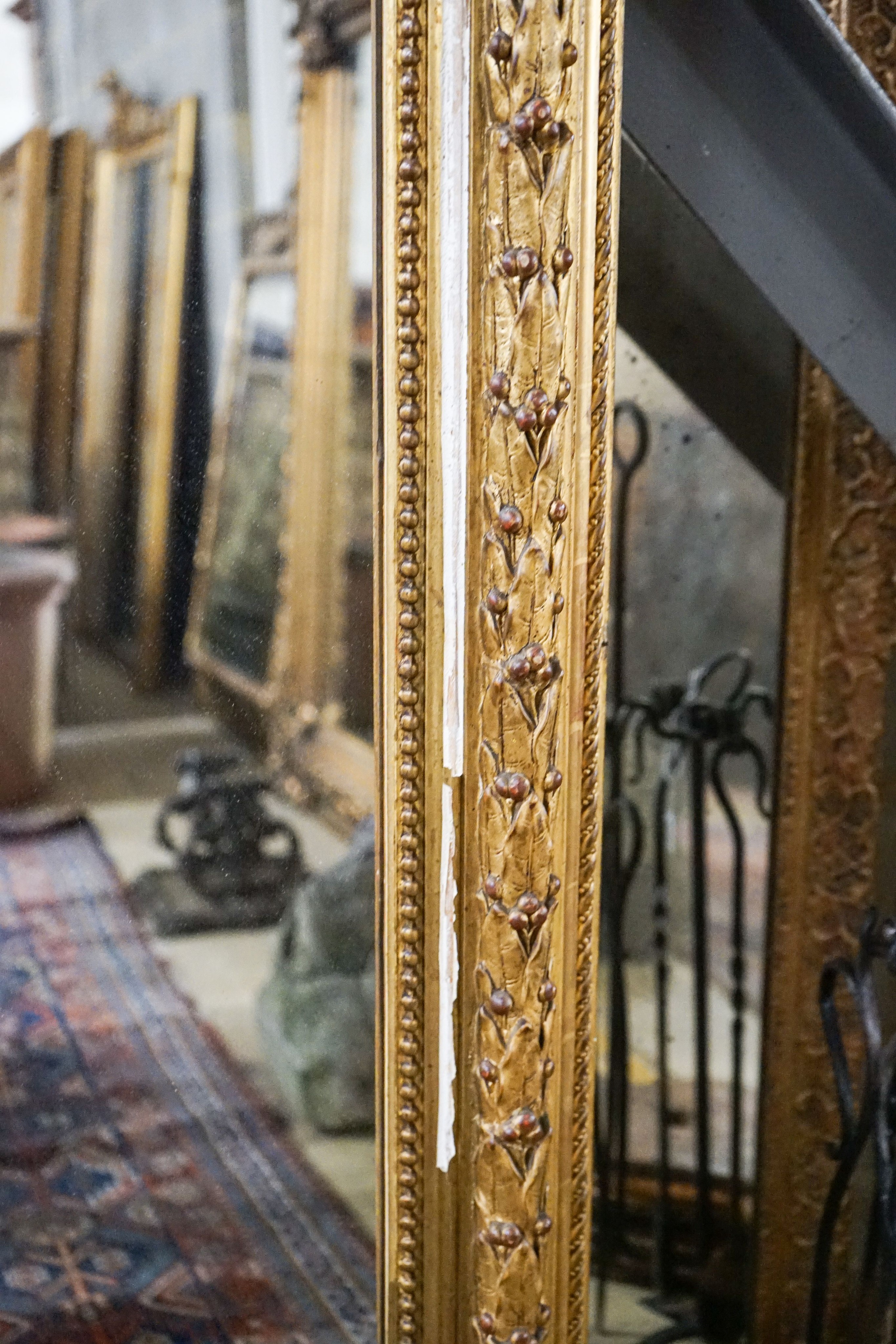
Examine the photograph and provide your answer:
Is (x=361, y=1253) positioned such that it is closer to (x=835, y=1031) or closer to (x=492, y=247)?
(x=835, y=1031)

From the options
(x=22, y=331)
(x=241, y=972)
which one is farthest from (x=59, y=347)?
(x=241, y=972)

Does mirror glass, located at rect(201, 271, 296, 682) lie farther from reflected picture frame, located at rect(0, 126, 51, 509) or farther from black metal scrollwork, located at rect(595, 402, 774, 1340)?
black metal scrollwork, located at rect(595, 402, 774, 1340)

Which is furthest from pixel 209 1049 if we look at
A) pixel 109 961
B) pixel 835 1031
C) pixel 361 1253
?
pixel 835 1031

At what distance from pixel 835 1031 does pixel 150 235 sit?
0.90 metres

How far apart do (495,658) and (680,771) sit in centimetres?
211

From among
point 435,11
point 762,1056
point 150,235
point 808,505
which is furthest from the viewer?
point 762,1056

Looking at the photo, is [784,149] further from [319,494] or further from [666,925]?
[666,925]

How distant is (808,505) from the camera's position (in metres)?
1.33

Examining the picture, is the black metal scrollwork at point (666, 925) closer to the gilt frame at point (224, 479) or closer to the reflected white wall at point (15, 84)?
the gilt frame at point (224, 479)

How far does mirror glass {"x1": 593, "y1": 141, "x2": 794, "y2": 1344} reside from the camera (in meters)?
1.43

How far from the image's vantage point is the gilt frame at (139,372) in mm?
841

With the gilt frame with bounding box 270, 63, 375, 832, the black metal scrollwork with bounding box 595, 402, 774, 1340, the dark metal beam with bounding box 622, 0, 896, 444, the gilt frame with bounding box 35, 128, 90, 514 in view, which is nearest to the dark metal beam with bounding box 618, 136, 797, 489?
the black metal scrollwork with bounding box 595, 402, 774, 1340

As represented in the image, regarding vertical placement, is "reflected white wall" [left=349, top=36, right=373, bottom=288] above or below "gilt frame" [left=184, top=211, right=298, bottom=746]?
above

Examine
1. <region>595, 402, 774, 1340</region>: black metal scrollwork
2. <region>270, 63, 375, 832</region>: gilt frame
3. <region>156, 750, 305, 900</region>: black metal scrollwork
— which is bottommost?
<region>595, 402, 774, 1340</region>: black metal scrollwork
